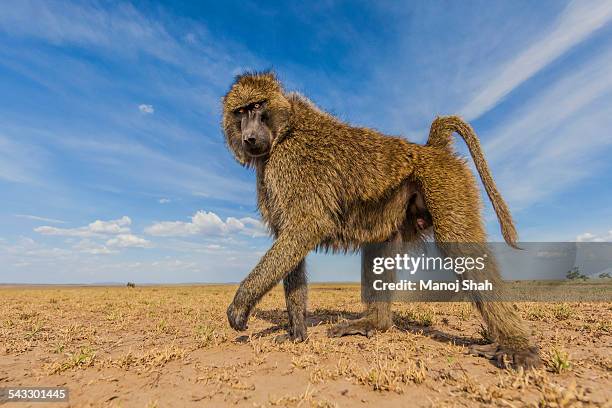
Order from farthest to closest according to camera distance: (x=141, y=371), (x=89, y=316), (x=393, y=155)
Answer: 1. (x=89, y=316)
2. (x=393, y=155)
3. (x=141, y=371)

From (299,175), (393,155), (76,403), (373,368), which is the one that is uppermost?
(393,155)

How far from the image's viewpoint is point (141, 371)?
3365 mm

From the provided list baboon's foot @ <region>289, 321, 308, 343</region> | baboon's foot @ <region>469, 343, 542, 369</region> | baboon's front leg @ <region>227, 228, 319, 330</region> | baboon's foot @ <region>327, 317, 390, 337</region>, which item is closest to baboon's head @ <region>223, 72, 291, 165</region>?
baboon's front leg @ <region>227, 228, 319, 330</region>

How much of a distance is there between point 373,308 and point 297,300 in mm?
1163

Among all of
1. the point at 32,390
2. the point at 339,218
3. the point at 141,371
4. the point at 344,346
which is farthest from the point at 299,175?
the point at 32,390

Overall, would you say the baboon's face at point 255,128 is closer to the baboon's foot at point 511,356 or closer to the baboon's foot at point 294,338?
the baboon's foot at point 294,338

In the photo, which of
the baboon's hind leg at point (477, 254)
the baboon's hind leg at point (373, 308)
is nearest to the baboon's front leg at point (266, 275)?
the baboon's hind leg at point (373, 308)

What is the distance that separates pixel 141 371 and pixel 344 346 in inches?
77.5

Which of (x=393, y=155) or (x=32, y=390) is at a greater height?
(x=393, y=155)

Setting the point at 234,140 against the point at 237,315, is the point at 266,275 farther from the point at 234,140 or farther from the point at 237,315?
the point at 234,140

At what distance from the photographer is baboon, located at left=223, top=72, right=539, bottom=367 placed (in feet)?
12.9

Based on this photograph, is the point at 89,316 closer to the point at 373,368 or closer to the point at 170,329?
the point at 170,329

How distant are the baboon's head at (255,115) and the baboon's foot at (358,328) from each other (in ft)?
7.68

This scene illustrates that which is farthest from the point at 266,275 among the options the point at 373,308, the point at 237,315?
the point at 373,308
